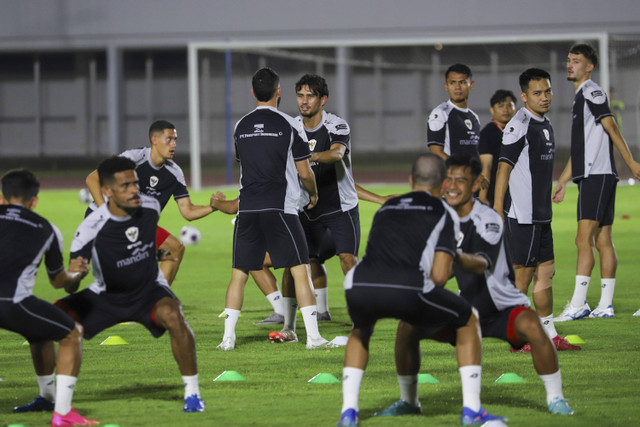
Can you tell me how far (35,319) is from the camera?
556 centimetres

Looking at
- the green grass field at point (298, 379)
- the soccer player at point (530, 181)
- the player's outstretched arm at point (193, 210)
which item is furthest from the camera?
the soccer player at point (530, 181)

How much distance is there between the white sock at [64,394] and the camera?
5.45m

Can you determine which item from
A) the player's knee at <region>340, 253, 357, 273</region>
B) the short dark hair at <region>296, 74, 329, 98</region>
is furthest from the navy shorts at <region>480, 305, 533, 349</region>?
the short dark hair at <region>296, 74, 329, 98</region>

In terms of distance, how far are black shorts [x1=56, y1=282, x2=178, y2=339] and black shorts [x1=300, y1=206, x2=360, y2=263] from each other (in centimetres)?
324

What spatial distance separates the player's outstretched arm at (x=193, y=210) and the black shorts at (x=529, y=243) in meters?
2.29

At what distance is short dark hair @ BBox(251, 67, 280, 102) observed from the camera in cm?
802

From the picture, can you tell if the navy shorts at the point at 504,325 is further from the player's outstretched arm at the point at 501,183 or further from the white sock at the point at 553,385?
the player's outstretched arm at the point at 501,183

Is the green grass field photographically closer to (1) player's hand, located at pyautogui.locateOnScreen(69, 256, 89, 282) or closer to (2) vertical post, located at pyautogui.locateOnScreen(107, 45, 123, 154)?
(1) player's hand, located at pyautogui.locateOnScreen(69, 256, 89, 282)

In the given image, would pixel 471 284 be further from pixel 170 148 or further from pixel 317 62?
pixel 317 62

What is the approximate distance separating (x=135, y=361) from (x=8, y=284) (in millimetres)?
2170

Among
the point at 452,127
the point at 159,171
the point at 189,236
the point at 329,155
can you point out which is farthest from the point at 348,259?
the point at 189,236

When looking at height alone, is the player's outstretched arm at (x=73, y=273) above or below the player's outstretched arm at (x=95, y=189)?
below

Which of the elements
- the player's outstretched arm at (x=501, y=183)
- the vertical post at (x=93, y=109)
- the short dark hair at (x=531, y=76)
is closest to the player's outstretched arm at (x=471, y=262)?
the player's outstretched arm at (x=501, y=183)

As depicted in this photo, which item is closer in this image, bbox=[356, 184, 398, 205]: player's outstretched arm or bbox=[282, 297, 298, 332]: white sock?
bbox=[356, 184, 398, 205]: player's outstretched arm
